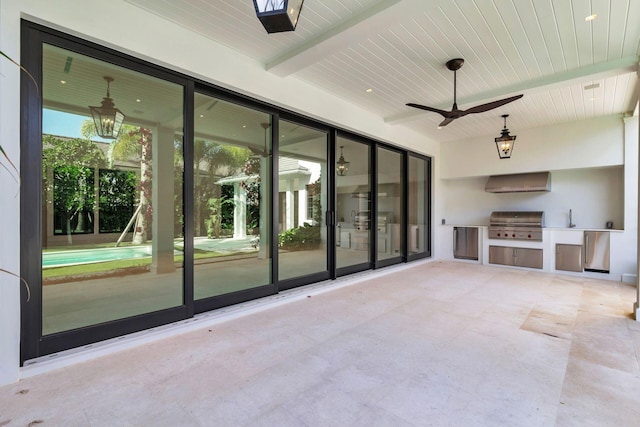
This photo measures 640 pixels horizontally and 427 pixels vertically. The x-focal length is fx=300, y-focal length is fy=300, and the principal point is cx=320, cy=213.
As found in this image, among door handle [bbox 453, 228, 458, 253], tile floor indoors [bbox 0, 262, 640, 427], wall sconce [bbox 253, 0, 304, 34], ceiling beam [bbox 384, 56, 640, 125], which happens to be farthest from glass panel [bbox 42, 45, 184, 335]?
door handle [bbox 453, 228, 458, 253]

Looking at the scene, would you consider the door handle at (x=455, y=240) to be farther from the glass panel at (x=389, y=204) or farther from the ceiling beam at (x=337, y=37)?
the ceiling beam at (x=337, y=37)

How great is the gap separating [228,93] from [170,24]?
90cm

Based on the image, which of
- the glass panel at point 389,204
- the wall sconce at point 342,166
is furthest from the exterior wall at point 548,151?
the wall sconce at point 342,166

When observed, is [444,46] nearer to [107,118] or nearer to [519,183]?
[107,118]

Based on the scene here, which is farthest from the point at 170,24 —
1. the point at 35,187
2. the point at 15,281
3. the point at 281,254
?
the point at 281,254

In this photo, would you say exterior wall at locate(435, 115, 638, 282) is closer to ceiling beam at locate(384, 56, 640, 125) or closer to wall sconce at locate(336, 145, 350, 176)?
ceiling beam at locate(384, 56, 640, 125)

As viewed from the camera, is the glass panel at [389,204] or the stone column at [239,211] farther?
the glass panel at [389,204]

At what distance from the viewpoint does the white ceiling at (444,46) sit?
2863mm

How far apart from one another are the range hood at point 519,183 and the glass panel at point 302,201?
462cm

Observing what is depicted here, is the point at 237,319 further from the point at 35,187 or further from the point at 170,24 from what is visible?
the point at 170,24

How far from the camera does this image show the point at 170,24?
10.1 ft

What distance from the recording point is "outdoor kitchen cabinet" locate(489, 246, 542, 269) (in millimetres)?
6594

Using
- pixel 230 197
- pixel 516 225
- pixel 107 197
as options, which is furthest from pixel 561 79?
pixel 107 197

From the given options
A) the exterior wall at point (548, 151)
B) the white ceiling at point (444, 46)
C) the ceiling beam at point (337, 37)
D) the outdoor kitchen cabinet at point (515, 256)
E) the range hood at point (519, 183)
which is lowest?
the outdoor kitchen cabinet at point (515, 256)
